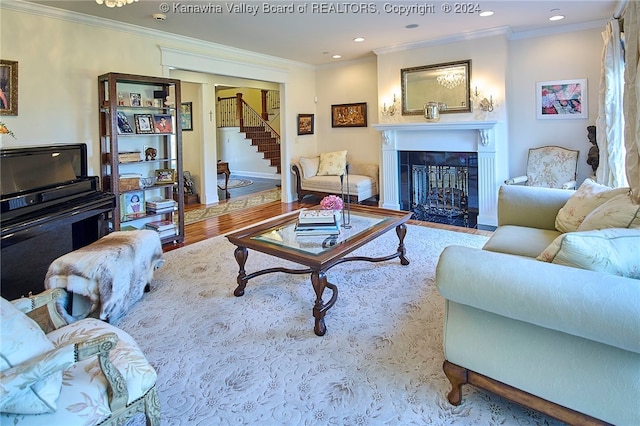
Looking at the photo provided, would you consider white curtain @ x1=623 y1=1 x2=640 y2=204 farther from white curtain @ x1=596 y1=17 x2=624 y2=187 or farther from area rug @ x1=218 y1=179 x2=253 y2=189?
area rug @ x1=218 y1=179 x2=253 y2=189

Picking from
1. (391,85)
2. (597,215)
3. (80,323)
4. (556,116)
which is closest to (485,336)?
(597,215)

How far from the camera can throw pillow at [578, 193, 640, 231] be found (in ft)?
6.48

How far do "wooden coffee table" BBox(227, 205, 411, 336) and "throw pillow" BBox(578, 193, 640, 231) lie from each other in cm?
141

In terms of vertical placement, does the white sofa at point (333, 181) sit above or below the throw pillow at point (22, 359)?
above

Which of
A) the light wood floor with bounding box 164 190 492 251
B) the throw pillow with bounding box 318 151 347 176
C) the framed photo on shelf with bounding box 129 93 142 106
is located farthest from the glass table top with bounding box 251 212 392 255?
the throw pillow with bounding box 318 151 347 176

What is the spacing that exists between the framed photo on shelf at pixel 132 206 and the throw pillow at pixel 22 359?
10.9ft

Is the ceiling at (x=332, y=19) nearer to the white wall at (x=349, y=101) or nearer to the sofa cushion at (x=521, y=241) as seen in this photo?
the white wall at (x=349, y=101)

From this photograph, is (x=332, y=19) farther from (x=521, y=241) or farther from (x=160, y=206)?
(x=521, y=241)

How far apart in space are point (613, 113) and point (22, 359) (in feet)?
16.6

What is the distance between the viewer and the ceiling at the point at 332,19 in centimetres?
389

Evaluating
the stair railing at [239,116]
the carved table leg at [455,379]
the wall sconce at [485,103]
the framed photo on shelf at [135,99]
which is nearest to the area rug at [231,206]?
the framed photo on shelf at [135,99]

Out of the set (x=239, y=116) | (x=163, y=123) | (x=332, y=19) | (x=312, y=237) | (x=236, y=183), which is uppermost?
(x=239, y=116)

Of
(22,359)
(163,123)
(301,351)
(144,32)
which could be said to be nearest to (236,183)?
(163,123)

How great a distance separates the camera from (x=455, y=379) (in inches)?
69.6
